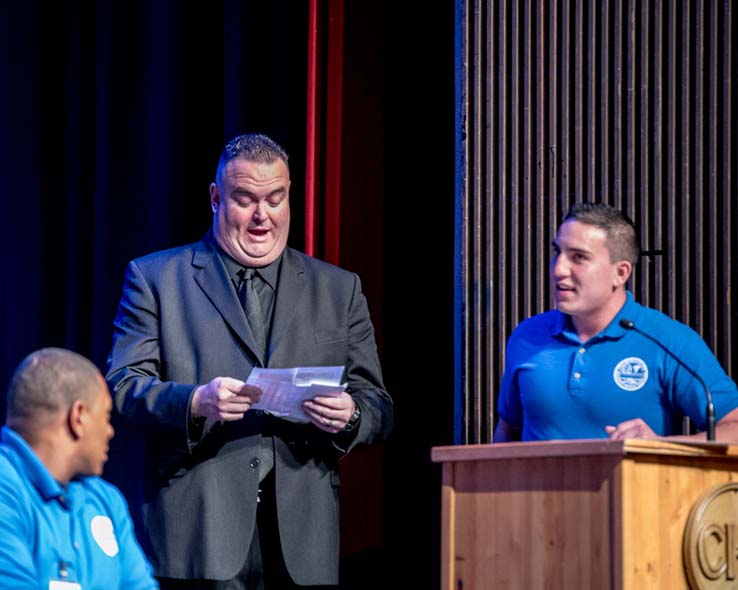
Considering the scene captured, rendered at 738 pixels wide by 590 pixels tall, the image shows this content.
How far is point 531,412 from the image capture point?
3.47 metres

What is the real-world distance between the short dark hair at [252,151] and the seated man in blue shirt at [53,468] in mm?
1256

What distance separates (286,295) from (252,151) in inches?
16.6

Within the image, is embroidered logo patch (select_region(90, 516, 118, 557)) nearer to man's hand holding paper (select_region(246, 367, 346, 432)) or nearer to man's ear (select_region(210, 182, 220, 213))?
man's hand holding paper (select_region(246, 367, 346, 432))

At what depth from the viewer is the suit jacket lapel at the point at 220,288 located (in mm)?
3387

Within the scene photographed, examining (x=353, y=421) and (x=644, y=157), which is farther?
(x=644, y=157)

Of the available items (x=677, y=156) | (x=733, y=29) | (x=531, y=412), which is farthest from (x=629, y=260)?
(x=733, y=29)

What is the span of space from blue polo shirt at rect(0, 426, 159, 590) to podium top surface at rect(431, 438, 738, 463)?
3.06ft

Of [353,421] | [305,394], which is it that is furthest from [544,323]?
[305,394]

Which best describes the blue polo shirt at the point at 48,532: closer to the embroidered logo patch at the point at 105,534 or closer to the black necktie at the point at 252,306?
the embroidered logo patch at the point at 105,534

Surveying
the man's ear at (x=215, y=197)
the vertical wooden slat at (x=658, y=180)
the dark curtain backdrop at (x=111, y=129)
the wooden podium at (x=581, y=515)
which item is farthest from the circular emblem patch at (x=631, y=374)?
the dark curtain backdrop at (x=111, y=129)

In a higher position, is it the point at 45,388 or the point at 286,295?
the point at 286,295

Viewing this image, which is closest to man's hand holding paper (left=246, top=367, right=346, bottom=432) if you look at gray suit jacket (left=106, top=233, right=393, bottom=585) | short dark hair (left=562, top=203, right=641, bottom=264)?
gray suit jacket (left=106, top=233, right=393, bottom=585)

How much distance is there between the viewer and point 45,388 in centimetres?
231

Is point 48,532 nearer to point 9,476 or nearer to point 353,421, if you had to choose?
point 9,476
